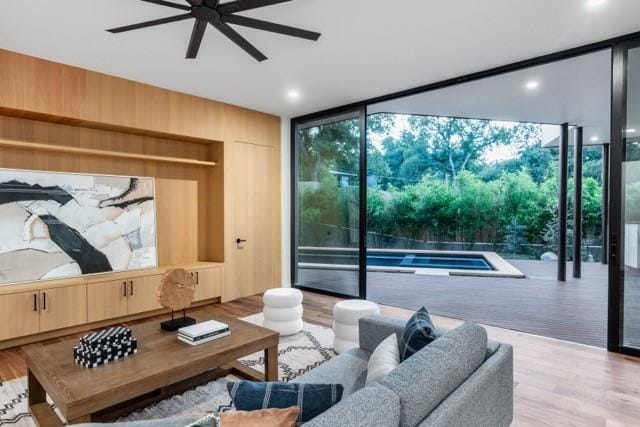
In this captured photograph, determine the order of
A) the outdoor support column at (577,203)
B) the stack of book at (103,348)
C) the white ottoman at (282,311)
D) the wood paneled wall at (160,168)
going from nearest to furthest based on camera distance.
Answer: the stack of book at (103,348) < the white ottoman at (282,311) < the wood paneled wall at (160,168) < the outdoor support column at (577,203)

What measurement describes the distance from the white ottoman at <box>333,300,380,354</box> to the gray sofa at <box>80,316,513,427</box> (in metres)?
1.05

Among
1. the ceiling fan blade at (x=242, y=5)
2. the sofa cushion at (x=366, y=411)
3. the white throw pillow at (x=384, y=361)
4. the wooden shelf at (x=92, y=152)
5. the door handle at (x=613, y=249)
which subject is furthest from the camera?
the wooden shelf at (x=92, y=152)

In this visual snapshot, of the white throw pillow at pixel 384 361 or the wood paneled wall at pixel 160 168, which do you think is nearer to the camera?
the white throw pillow at pixel 384 361

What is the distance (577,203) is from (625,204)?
12.4 ft

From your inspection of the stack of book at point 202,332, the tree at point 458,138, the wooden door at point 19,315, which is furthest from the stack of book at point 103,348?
the tree at point 458,138

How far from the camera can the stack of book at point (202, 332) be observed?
230 cm

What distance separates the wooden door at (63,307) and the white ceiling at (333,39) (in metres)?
2.25

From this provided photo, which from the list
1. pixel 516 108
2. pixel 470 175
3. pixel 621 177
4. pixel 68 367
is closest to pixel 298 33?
pixel 68 367

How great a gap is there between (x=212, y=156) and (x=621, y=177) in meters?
4.57

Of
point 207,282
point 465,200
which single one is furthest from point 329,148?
point 465,200

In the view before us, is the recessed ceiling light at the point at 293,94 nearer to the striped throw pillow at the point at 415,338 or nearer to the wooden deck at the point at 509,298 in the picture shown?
the wooden deck at the point at 509,298

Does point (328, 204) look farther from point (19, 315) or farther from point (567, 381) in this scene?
point (19, 315)

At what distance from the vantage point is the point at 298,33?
8.07ft

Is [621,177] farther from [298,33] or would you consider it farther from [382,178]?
[382,178]
